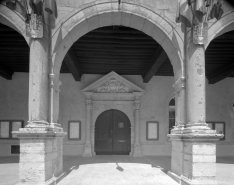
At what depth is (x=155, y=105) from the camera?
1144 centimetres

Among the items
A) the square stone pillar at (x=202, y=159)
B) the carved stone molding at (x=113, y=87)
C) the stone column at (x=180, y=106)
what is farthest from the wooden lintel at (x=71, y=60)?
the square stone pillar at (x=202, y=159)

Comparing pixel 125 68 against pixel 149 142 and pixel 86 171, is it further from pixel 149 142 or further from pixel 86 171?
pixel 86 171

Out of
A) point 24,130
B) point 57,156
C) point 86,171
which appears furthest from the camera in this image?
point 86,171

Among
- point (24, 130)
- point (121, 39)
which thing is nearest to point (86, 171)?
point (24, 130)

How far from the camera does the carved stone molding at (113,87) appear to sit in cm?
1128

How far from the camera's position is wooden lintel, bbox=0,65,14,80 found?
389 inches

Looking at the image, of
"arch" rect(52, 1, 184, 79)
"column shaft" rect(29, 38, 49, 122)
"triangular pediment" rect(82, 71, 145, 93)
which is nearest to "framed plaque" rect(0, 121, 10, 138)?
"triangular pediment" rect(82, 71, 145, 93)

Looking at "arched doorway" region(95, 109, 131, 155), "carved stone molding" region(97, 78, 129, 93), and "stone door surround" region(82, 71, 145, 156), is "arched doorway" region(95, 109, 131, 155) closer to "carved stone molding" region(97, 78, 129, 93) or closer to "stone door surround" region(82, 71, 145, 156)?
"stone door surround" region(82, 71, 145, 156)

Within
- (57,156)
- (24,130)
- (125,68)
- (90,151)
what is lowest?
(90,151)

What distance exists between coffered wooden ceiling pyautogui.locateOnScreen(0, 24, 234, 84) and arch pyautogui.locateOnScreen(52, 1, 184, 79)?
764 millimetres

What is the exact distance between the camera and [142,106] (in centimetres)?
1140

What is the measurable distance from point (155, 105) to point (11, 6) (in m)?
7.82

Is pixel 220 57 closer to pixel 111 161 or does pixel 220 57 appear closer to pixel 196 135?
pixel 196 135

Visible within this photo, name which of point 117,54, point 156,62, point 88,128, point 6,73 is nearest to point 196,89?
point 156,62
